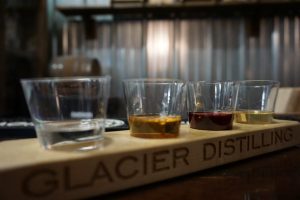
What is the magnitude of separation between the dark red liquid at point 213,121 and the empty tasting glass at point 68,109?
7.2 inches

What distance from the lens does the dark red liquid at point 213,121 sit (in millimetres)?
507

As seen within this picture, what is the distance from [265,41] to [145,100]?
1947mm

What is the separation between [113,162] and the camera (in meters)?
0.34

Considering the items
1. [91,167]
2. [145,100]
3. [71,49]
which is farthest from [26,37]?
[91,167]

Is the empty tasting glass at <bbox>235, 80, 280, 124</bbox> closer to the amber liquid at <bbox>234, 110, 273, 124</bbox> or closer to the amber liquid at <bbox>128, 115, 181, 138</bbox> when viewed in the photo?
the amber liquid at <bbox>234, 110, 273, 124</bbox>

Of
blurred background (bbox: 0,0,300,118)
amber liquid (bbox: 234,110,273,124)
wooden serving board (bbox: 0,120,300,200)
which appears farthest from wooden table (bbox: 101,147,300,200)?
blurred background (bbox: 0,0,300,118)

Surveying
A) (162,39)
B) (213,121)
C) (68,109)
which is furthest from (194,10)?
(68,109)

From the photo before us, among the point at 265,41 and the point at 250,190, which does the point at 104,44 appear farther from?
the point at 250,190

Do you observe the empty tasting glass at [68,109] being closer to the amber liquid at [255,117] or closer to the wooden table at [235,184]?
the wooden table at [235,184]

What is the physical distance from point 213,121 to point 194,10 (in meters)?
1.80

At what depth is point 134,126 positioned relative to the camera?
1.48ft

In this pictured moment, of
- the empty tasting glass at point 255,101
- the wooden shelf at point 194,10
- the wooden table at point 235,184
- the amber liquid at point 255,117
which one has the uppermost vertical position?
the wooden shelf at point 194,10

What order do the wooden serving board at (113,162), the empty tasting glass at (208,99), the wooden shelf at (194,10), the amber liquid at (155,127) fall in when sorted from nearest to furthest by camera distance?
the wooden serving board at (113,162) < the amber liquid at (155,127) < the empty tasting glass at (208,99) < the wooden shelf at (194,10)

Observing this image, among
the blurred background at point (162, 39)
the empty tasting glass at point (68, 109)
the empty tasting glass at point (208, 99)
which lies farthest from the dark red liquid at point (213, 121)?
the blurred background at point (162, 39)
